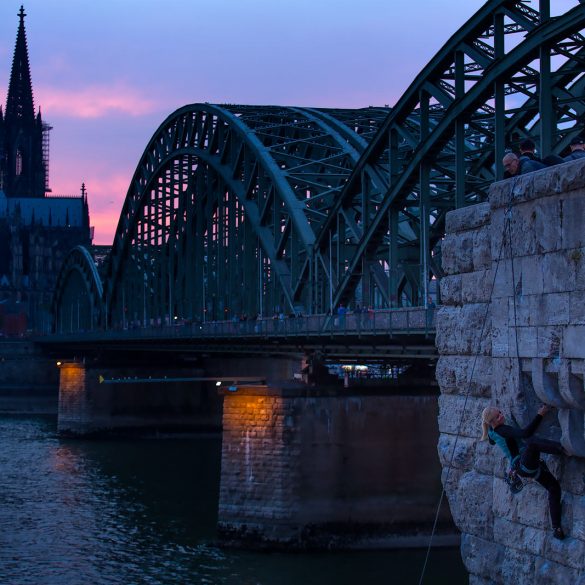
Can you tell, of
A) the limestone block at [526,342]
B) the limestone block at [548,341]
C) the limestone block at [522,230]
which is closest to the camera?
the limestone block at [548,341]

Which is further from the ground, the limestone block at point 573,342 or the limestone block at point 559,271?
the limestone block at point 559,271

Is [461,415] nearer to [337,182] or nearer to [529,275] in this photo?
[529,275]

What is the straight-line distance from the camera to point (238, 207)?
88062 mm

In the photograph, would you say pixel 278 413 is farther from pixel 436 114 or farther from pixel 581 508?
pixel 581 508

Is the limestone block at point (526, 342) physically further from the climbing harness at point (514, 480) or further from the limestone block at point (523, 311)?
the climbing harness at point (514, 480)

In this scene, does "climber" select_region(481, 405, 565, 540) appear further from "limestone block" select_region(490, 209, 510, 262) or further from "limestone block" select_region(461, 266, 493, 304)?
"limestone block" select_region(490, 209, 510, 262)

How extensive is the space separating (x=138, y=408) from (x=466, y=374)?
79.5 m

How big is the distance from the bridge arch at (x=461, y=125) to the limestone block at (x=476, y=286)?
54.1ft

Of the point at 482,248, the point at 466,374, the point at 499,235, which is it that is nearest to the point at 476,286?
the point at 482,248

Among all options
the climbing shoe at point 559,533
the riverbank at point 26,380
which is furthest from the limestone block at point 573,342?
the riverbank at point 26,380

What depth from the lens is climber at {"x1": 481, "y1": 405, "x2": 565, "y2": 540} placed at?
13.7m

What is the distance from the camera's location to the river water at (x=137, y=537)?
129 feet

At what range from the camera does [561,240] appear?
45.0 ft

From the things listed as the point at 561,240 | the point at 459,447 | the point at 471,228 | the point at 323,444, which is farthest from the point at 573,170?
the point at 323,444
